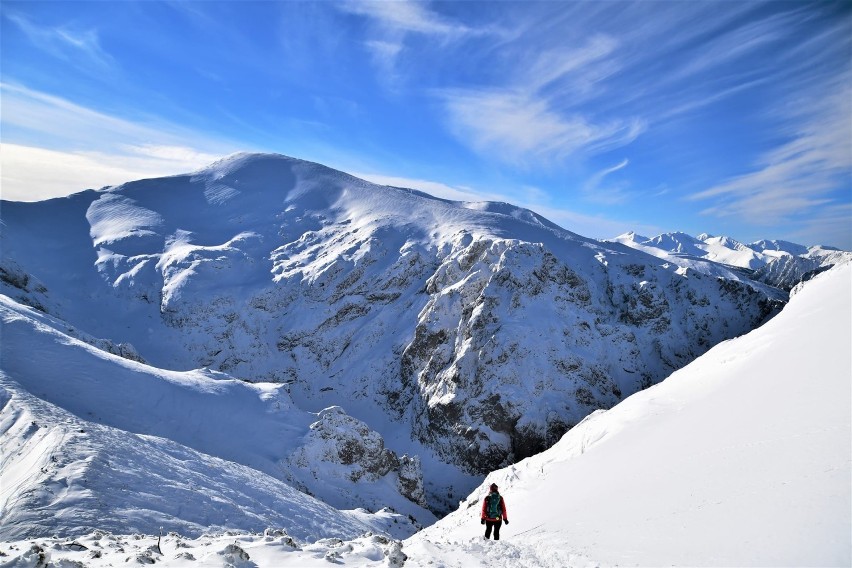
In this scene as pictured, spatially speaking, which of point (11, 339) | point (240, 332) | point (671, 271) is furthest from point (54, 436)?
point (671, 271)

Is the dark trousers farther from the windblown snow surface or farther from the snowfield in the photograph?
the snowfield

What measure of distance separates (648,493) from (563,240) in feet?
269

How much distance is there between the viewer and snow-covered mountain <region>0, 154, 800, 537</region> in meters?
28.0

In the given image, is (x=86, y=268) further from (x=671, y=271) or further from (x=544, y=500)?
(x=671, y=271)

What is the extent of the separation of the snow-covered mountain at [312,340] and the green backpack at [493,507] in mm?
14381

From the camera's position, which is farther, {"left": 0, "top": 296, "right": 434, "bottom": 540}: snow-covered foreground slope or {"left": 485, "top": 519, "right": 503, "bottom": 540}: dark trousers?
{"left": 0, "top": 296, "right": 434, "bottom": 540}: snow-covered foreground slope

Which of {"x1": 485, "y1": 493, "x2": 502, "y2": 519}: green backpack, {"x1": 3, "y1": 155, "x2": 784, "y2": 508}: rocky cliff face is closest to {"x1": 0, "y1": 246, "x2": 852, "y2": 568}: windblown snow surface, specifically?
{"x1": 485, "y1": 493, "x2": 502, "y2": 519}: green backpack

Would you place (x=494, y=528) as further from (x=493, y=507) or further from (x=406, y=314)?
(x=406, y=314)

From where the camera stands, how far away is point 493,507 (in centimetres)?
1361

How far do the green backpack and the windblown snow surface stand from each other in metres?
0.78

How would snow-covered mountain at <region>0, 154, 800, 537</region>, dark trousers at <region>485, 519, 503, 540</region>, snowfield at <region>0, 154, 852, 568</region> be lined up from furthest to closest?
snow-covered mountain at <region>0, 154, 800, 537</region> < dark trousers at <region>485, 519, 503, 540</region> < snowfield at <region>0, 154, 852, 568</region>

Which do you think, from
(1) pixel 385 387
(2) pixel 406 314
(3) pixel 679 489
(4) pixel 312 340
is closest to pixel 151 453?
(3) pixel 679 489

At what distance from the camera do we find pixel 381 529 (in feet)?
111

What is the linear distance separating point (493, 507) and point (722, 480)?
621 cm
